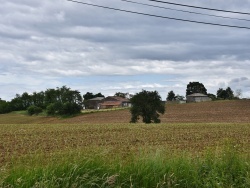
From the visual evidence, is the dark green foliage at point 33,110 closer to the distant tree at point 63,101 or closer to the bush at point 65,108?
the distant tree at point 63,101

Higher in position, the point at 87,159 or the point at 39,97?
the point at 39,97

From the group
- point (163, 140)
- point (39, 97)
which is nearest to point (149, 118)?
point (163, 140)

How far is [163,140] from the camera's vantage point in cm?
2739

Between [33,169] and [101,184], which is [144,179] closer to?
[101,184]

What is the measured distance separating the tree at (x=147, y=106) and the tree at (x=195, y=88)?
102m

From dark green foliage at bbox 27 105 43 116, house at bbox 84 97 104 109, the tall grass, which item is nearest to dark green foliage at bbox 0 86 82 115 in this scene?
dark green foliage at bbox 27 105 43 116

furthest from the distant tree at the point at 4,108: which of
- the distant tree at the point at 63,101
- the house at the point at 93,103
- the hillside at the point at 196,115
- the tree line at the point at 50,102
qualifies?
the hillside at the point at 196,115

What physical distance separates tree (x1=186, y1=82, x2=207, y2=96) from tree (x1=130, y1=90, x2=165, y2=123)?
102 metres

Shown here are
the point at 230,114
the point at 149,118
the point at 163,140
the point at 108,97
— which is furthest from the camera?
the point at 108,97

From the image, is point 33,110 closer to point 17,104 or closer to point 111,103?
point 17,104

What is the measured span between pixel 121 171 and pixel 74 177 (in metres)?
1.03

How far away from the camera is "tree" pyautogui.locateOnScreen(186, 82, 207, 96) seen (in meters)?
162

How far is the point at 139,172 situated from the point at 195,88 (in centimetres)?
15896

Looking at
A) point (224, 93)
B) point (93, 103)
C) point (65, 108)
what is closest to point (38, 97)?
point (93, 103)
